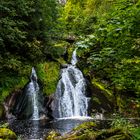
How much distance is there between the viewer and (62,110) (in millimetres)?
24875

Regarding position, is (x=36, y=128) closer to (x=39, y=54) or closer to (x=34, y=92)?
(x=34, y=92)

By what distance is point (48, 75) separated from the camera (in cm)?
2655

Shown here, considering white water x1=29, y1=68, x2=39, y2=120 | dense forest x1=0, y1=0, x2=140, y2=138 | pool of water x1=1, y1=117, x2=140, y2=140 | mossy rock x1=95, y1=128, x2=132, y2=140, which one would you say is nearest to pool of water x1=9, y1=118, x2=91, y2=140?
pool of water x1=1, y1=117, x2=140, y2=140

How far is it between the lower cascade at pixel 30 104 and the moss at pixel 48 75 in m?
0.73

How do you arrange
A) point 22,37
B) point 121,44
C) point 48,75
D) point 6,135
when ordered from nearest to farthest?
point 121,44
point 6,135
point 22,37
point 48,75

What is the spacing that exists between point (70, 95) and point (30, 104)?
11.2 ft

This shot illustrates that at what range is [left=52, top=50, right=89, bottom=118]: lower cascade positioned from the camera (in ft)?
81.2

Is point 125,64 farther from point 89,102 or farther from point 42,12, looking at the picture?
point 42,12

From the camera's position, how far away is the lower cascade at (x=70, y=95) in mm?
24750

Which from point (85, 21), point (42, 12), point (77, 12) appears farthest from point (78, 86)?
point (77, 12)

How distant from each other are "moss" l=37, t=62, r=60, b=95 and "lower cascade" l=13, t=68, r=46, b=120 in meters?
0.73

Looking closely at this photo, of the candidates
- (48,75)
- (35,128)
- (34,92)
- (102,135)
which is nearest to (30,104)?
(34,92)

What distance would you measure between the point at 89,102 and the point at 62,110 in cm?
219

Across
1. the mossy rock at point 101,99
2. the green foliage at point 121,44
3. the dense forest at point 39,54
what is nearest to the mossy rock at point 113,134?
the green foliage at point 121,44
